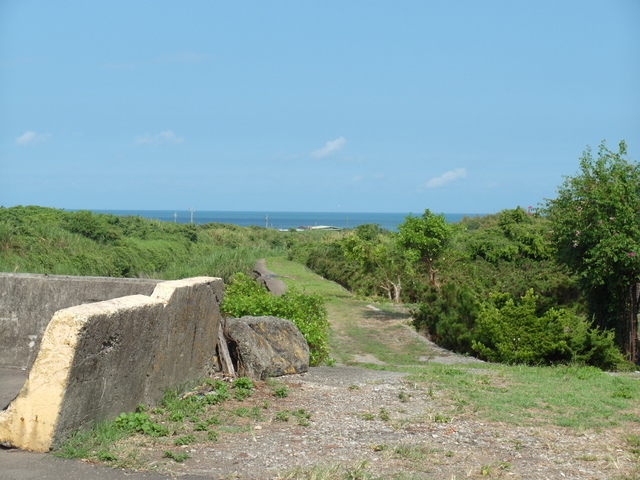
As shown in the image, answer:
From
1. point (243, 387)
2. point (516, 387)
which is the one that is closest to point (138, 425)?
point (243, 387)

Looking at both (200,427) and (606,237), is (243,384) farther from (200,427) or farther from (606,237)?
(606,237)

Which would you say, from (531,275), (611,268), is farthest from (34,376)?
(531,275)

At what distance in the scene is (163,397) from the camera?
21.7 ft

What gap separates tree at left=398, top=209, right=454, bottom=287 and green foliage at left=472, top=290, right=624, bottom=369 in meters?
6.58

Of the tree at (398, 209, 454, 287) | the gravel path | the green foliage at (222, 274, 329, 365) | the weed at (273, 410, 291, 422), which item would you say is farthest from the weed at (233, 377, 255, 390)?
the tree at (398, 209, 454, 287)

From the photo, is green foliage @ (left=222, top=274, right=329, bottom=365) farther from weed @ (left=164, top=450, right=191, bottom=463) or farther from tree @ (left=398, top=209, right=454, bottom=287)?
tree @ (left=398, top=209, right=454, bottom=287)

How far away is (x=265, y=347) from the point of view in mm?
8211

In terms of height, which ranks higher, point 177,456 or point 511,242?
point 511,242

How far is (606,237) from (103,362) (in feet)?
35.5

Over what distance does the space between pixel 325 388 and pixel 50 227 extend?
2954 centimetres

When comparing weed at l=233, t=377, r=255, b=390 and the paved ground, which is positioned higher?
weed at l=233, t=377, r=255, b=390

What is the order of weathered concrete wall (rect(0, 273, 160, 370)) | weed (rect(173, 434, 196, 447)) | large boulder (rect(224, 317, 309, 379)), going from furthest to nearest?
weathered concrete wall (rect(0, 273, 160, 370))
large boulder (rect(224, 317, 309, 379))
weed (rect(173, 434, 196, 447))

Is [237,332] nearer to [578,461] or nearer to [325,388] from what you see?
[325,388]

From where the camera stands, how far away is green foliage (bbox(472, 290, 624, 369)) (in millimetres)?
12281
